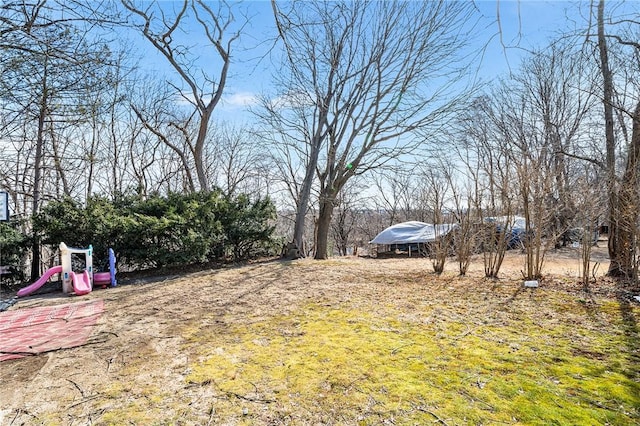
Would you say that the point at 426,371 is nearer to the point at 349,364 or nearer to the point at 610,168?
the point at 349,364

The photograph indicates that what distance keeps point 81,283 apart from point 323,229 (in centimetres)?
597

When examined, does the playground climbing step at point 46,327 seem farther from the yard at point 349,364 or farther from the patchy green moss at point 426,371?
the patchy green moss at point 426,371

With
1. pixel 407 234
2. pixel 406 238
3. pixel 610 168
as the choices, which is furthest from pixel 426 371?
pixel 407 234

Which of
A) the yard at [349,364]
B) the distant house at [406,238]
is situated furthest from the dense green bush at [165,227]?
the distant house at [406,238]

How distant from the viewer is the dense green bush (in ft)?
22.1

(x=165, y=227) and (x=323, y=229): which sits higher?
(x=165, y=227)

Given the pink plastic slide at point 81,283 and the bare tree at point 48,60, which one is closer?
the bare tree at point 48,60

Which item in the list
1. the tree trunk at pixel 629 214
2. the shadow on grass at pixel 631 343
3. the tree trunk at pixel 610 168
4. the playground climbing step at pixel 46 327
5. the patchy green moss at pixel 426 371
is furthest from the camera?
the tree trunk at pixel 610 168

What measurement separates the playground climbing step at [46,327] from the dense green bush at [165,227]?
90.0 inches

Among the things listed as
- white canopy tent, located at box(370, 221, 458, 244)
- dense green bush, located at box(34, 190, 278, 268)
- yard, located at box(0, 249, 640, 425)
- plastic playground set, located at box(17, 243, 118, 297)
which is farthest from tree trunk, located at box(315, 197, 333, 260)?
white canopy tent, located at box(370, 221, 458, 244)

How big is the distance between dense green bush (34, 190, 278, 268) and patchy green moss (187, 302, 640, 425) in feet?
15.1

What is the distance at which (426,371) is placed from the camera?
2.32 meters

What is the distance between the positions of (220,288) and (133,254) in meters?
2.79

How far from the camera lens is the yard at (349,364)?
6.18ft
